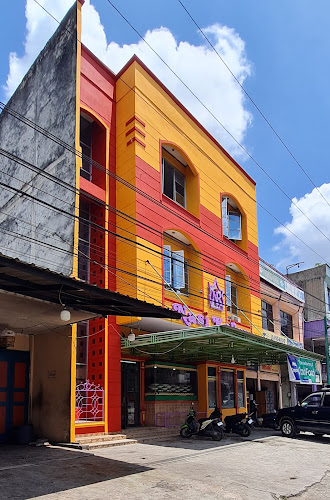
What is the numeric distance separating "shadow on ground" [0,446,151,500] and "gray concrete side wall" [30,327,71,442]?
3.16 ft

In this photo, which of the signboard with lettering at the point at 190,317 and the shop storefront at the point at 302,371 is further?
the shop storefront at the point at 302,371

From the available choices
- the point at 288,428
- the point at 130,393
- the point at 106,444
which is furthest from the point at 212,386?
the point at 106,444

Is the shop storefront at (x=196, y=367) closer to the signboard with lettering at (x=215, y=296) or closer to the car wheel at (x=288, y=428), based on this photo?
the signboard with lettering at (x=215, y=296)

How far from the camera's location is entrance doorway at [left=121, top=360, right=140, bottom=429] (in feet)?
60.9

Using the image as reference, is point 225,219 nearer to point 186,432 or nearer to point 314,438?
point 314,438

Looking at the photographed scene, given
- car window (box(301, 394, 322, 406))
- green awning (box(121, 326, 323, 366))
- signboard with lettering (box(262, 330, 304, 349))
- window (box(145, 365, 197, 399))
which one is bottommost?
car window (box(301, 394, 322, 406))

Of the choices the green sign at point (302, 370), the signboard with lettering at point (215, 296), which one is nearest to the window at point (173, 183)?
the signboard with lettering at point (215, 296)

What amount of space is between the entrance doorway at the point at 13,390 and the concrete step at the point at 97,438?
5.85 ft

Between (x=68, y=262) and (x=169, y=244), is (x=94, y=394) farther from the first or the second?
(x=169, y=244)

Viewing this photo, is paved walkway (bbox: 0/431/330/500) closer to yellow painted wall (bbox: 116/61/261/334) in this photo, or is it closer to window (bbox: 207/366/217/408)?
yellow painted wall (bbox: 116/61/261/334)

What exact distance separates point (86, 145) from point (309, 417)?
14113mm

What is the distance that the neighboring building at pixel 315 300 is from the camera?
121ft

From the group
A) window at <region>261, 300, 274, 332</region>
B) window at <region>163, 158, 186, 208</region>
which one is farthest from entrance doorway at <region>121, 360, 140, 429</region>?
window at <region>261, 300, 274, 332</region>

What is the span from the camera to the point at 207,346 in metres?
18.3
